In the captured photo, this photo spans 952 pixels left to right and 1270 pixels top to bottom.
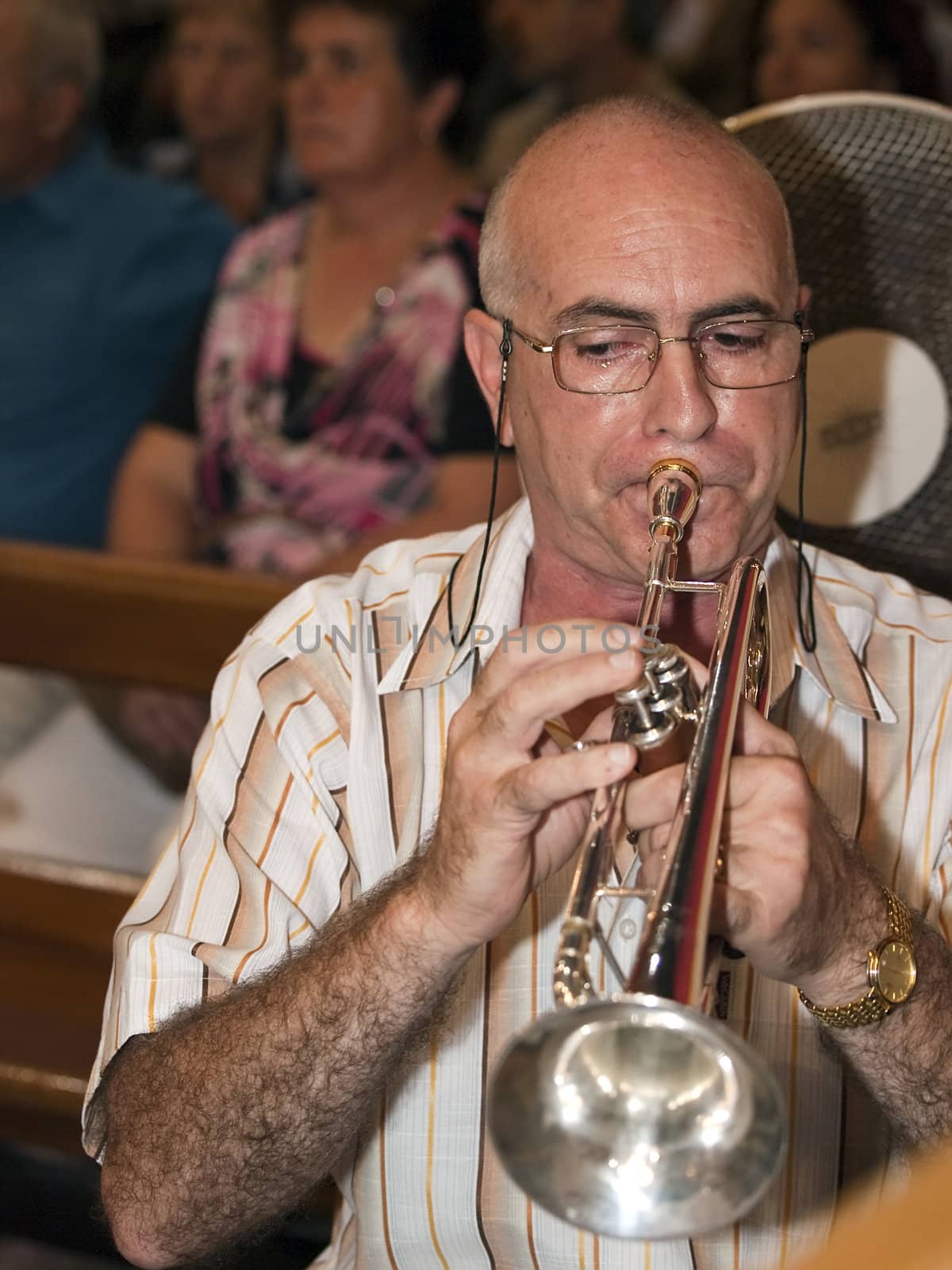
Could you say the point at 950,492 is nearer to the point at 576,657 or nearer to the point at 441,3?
the point at 576,657

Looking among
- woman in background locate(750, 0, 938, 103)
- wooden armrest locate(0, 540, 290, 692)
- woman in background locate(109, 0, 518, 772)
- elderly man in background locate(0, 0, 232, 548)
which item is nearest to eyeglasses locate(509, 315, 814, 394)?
wooden armrest locate(0, 540, 290, 692)

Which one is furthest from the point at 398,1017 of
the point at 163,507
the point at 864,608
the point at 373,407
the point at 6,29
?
the point at 6,29

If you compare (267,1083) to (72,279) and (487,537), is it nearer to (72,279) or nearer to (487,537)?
(487,537)

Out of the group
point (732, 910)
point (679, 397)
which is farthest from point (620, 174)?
point (732, 910)

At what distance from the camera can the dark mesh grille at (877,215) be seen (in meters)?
1.51

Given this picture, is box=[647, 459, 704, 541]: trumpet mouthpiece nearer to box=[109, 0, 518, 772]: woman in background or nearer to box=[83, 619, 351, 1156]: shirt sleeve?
box=[83, 619, 351, 1156]: shirt sleeve

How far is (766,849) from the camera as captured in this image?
94 cm

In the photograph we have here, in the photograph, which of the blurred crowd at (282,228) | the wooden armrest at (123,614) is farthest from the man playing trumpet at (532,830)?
the blurred crowd at (282,228)

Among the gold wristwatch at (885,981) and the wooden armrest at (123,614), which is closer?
the gold wristwatch at (885,981)

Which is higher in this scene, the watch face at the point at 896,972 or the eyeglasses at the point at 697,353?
the eyeglasses at the point at 697,353

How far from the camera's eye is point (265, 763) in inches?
51.4

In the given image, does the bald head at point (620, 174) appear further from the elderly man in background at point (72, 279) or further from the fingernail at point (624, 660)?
the elderly man in background at point (72, 279)

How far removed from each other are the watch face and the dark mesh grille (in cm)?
66

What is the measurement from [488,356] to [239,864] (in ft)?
1.74
